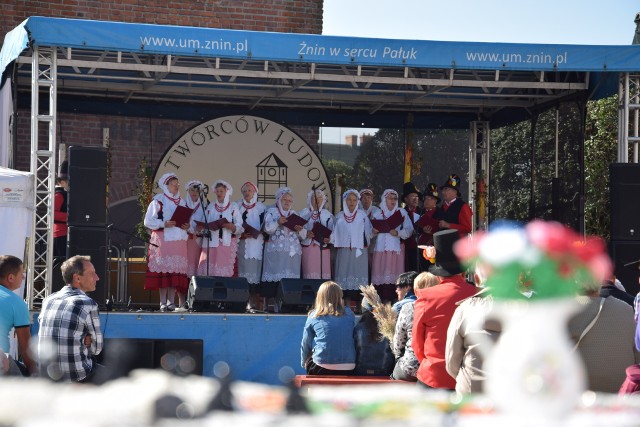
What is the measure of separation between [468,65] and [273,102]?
3.82m

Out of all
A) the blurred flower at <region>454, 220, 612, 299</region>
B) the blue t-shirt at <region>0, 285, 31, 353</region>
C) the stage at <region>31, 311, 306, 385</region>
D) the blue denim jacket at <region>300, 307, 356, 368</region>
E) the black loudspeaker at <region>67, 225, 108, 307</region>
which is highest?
the blurred flower at <region>454, 220, 612, 299</region>

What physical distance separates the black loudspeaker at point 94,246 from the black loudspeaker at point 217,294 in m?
0.95

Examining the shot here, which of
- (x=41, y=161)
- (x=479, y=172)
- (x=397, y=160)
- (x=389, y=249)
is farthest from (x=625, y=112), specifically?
(x=41, y=161)

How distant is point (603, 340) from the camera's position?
515 centimetres

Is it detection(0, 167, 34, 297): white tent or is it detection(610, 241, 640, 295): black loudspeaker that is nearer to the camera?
detection(0, 167, 34, 297): white tent

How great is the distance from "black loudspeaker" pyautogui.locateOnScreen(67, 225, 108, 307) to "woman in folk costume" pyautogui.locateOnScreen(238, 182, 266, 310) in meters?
2.21

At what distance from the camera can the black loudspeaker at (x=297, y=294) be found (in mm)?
11797

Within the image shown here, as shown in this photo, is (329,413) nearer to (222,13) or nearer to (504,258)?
(504,258)

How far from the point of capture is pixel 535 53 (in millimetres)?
11867

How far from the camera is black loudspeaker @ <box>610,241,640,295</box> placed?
11.5 metres

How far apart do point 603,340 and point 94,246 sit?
23.3 ft

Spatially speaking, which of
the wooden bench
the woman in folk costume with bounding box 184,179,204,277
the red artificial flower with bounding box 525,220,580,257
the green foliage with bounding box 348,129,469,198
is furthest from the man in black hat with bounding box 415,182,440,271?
the red artificial flower with bounding box 525,220,580,257

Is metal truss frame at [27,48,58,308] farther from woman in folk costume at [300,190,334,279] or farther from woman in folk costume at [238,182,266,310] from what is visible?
woman in folk costume at [300,190,334,279]

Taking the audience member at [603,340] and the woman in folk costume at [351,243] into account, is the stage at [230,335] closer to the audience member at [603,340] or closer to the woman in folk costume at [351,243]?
the woman in folk costume at [351,243]
